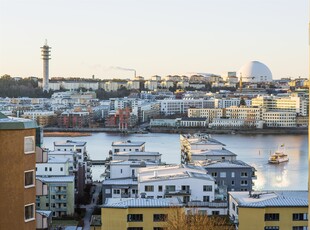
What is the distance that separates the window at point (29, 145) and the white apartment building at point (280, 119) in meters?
15.3

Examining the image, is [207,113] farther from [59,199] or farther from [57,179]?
[59,199]

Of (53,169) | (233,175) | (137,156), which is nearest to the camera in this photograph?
(233,175)

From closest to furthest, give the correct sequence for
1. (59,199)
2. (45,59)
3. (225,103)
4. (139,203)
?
(139,203)
(59,199)
(225,103)
(45,59)

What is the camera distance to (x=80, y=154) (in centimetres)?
599

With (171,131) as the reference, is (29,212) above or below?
above

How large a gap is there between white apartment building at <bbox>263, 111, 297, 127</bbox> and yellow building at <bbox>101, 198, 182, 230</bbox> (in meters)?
13.4

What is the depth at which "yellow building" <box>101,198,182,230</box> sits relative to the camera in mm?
2885

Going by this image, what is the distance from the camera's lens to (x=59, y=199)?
443 cm

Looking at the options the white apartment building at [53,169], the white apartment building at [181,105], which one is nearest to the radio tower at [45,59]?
the white apartment building at [181,105]

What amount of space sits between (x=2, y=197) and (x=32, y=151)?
8 centimetres

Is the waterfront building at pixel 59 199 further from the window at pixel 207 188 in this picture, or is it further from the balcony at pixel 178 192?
the window at pixel 207 188

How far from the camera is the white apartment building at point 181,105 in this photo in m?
19.2

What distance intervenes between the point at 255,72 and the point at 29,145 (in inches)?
1121

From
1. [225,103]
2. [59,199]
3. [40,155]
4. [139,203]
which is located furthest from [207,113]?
[40,155]
